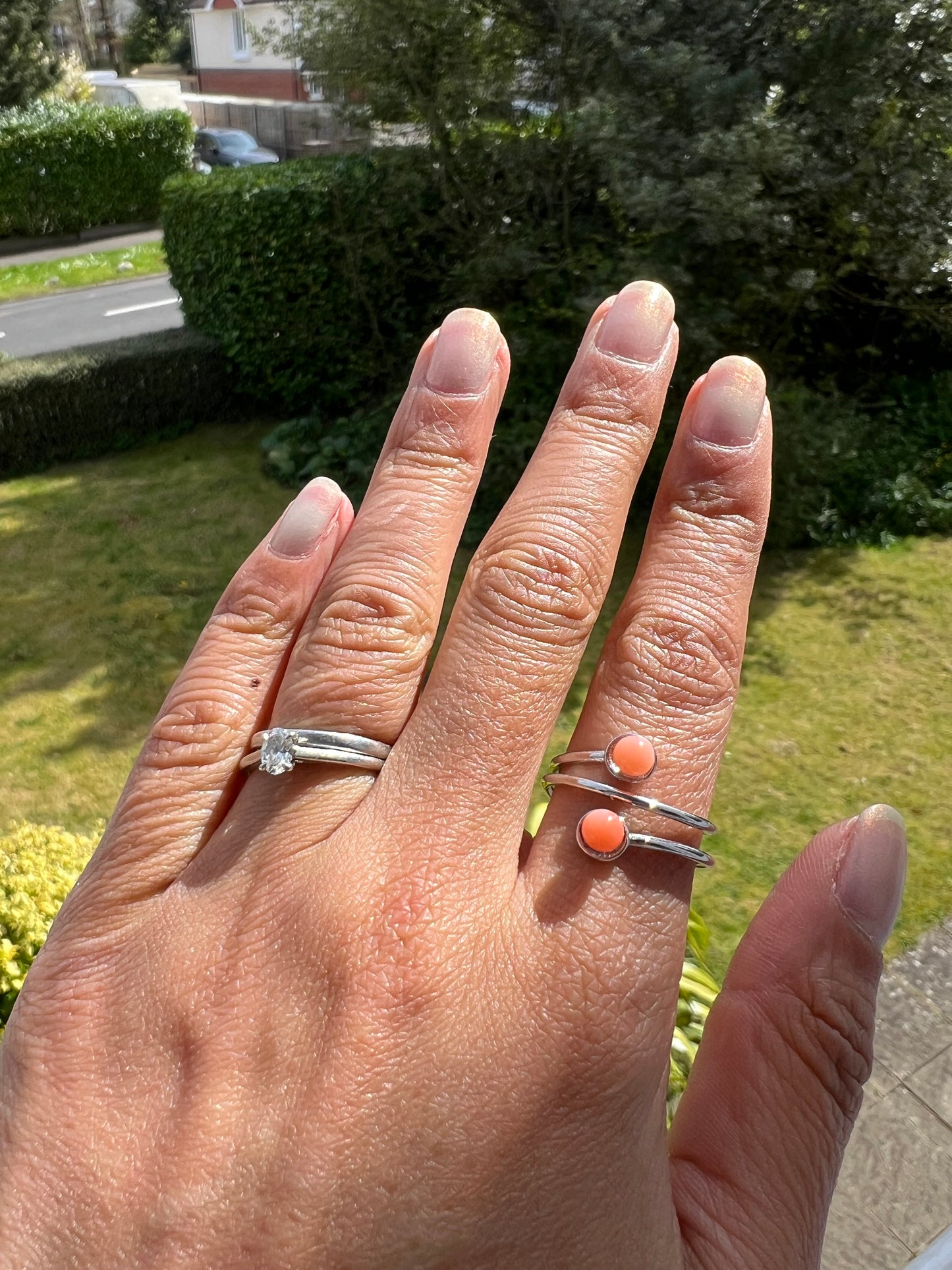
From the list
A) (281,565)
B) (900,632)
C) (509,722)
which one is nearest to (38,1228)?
(509,722)

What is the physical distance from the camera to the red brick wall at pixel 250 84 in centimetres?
4325

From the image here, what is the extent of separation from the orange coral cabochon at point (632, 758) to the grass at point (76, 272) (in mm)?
20791

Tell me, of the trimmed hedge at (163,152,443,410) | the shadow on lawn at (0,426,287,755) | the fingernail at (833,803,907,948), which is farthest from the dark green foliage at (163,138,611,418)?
the fingernail at (833,803,907,948)

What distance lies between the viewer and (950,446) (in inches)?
358

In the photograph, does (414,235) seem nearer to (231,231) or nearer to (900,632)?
(231,231)

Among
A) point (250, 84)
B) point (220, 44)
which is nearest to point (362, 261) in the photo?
point (250, 84)

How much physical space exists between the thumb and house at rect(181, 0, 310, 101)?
46647 mm

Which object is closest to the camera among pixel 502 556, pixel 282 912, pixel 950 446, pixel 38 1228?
pixel 38 1228

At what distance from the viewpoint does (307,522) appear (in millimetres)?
1756

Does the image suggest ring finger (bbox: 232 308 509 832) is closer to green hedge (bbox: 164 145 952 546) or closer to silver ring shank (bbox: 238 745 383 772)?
silver ring shank (bbox: 238 745 383 772)

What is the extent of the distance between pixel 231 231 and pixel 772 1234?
10080 mm

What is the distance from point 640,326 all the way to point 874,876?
95 centimetres

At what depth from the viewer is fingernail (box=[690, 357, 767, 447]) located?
1549 mm

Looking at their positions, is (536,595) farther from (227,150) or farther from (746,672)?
(227,150)
